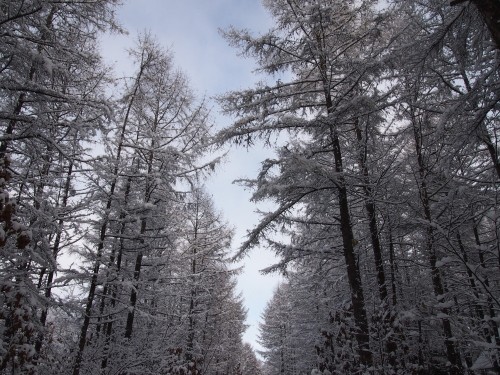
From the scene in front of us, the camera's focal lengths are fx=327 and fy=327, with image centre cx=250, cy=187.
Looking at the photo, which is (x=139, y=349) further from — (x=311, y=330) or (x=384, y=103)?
(x=311, y=330)

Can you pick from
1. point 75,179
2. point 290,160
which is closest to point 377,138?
point 290,160

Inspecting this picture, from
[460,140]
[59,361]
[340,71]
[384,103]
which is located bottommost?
[59,361]

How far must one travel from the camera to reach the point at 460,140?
19.1 ft

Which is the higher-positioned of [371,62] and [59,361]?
[371,62]

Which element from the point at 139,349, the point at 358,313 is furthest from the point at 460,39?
the point at 139,349

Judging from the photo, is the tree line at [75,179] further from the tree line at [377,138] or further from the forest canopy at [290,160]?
the tree line at [377,138]

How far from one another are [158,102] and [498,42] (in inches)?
398

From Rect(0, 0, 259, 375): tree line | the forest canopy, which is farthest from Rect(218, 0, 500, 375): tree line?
Rect(0, 0, 259, 375): tree line

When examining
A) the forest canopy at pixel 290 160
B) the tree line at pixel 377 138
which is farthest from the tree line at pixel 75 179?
the tree line at pixel 377 138

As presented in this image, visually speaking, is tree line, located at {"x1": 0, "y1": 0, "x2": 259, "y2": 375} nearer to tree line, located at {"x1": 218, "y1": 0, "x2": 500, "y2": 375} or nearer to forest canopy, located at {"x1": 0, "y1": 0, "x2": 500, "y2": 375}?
forest canopy, located at {"x1": 0, "y1": 0, "x2": 500, "y2": 375}

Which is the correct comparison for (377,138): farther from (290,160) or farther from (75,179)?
(75,179)

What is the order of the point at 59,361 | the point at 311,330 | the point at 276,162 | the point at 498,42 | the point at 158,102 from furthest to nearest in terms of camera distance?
the point at 311,330 → the point at 158,102 → the point at 276,162 → the point at 59,361 → the point at 498,42

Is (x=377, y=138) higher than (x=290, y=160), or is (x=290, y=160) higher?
(x=377, y=138)

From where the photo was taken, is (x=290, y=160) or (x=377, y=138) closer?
(x=290, y=160)
